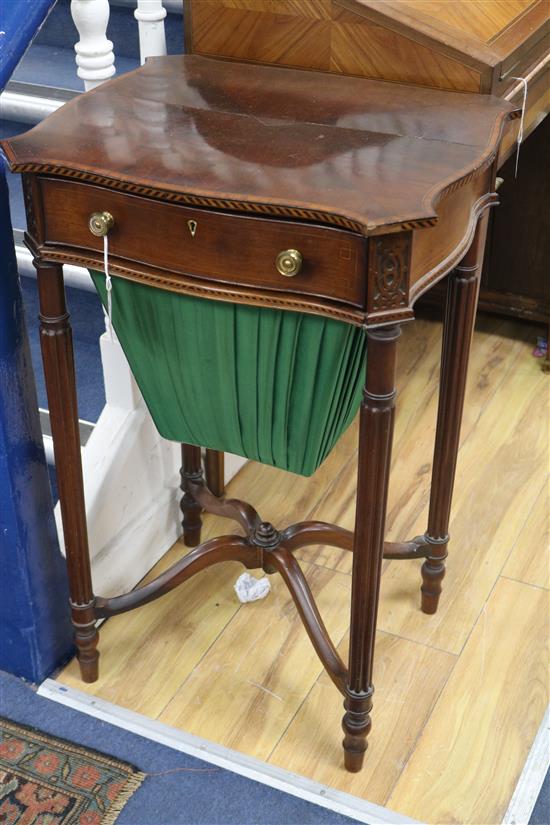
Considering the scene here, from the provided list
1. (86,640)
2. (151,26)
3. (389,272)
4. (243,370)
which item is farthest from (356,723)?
(151,26)

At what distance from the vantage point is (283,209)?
134 cm

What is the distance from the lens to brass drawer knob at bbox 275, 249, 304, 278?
137 centimetres

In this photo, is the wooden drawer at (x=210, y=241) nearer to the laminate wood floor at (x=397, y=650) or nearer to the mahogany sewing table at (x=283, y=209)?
the mahogany sewing table at (x=283, y=209)

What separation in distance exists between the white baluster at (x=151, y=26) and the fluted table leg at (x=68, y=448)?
1.79 ft

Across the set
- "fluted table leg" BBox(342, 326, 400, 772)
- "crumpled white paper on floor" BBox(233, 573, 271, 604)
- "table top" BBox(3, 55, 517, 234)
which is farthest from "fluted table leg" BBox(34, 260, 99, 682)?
"fluted table leg" BBox(342, 326, 400, 772)

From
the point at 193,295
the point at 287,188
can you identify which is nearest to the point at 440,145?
the point at 287,188

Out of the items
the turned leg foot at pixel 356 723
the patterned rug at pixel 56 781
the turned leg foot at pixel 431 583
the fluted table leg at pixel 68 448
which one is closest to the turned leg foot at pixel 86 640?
the fluted table leg at pixel 68 448

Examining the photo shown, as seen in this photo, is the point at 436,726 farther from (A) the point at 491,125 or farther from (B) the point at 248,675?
(A) the point at 491,125

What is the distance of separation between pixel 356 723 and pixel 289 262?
2.64 feet

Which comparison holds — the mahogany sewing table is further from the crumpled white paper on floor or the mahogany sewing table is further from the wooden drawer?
the crumpled white paper on floor

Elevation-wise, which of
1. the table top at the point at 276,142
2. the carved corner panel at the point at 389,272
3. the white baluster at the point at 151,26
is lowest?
the carved corner panel at the point at 389,272

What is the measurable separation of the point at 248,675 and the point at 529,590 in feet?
1.97

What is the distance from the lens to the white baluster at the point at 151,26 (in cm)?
185

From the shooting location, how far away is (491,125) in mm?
1573
